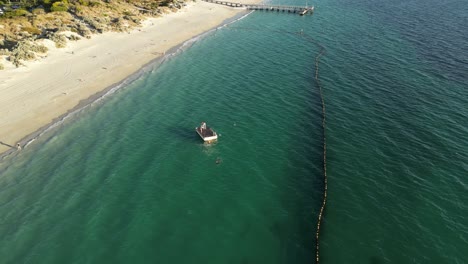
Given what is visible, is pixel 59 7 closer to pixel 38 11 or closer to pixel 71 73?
pixel 38 11

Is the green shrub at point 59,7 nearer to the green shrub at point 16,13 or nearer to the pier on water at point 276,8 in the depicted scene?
the green shrub at point 16,13

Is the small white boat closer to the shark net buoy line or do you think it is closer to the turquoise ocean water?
the turquoise ocean water

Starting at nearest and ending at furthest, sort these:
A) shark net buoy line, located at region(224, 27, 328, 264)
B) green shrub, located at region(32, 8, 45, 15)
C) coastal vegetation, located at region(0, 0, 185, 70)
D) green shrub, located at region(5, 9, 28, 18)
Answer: shark net buoy line, located at region(224, 27, 328, 264)
coastal vegetation, located at region(0, 0, 185, 70)
green shrub, located at region(5, 9, 28, 18)
green shrub, located at region(32, 8, 45, 15)

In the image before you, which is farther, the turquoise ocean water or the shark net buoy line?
the shark net buoy line

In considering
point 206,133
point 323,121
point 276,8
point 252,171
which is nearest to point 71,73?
point 206,133

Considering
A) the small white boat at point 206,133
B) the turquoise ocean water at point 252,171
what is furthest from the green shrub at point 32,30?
the small white boat at point 206,133

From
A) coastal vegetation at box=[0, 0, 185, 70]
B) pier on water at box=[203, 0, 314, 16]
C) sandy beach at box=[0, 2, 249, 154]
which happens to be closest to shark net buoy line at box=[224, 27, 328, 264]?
pier on water at box=[203, 0, 314, 16]
